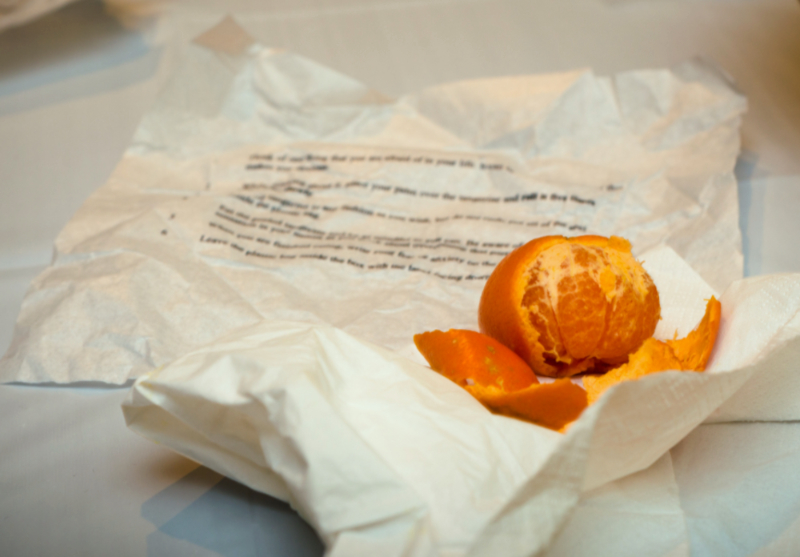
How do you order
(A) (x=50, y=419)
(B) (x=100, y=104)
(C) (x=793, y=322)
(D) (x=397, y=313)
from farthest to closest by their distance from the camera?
(B) (x=100, y=104) < (D) (x=397, y=313) < (A) (x=50, y=419) < (C) (x=793, y=322)

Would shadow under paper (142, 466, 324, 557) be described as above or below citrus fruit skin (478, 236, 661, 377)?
below

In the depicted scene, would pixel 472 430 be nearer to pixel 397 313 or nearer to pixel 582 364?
pixel 582 364

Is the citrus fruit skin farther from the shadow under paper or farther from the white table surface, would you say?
the shadow under paper

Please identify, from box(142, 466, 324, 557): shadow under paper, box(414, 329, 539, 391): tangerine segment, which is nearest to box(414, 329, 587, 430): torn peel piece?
box(414, 329, 539, 391): tangerine segment

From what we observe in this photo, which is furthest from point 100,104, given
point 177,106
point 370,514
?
point 370,514

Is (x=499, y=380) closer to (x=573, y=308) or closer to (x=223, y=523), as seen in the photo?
(x=573, y=308)

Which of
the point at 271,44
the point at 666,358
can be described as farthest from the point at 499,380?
the point at 271,44

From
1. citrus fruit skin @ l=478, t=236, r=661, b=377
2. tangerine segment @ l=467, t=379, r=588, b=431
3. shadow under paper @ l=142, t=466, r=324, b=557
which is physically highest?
citrus fruit skin @ l=478, t=236, r=661, b=377
